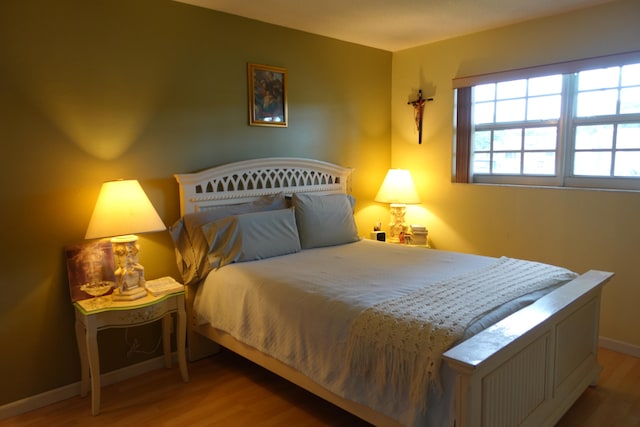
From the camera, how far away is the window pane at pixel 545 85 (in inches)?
139

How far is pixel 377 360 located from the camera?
1.90m

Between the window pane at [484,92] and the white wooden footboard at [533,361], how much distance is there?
193 centimetres

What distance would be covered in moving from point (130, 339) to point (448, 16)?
328cm

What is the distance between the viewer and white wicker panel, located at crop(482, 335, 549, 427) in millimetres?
1722

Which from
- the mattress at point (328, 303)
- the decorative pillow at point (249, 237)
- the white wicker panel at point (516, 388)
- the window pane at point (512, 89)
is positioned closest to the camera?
the white wicker panel at point (516, 388)

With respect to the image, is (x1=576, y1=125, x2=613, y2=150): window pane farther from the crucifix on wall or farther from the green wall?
the green wall

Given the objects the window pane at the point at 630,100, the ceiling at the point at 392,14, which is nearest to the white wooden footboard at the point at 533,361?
the window pane at the point at 630,100

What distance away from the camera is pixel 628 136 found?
127 inches

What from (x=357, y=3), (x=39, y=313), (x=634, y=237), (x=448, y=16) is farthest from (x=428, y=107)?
(x=39, y=313)

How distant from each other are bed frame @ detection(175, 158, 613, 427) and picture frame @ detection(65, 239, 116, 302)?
1.78 feet

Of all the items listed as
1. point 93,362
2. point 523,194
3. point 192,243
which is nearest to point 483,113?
point 523,194

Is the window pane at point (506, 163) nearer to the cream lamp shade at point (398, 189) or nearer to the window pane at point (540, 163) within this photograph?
the window pane at point (540, 163)

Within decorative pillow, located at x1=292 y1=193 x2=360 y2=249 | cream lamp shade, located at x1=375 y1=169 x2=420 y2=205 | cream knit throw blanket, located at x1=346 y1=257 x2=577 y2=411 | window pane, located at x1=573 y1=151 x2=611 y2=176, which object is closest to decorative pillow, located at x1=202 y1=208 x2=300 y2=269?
decorative pillow, located at x1=292 y1=193 x2=360 y2=249

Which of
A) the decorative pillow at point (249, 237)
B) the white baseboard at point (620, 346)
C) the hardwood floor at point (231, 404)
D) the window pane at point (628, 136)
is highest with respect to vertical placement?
the window pane at point (628, 136)
